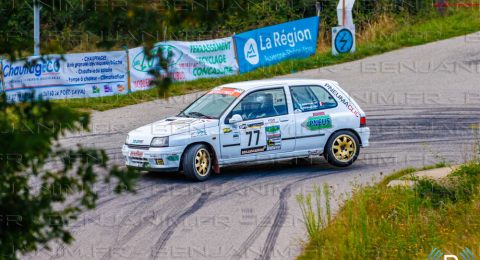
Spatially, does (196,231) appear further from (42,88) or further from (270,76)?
(270,76)

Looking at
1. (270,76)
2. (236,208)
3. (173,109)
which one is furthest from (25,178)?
(270,76)

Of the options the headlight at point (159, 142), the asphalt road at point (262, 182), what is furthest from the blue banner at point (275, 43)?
the headlight at point (159, 142)

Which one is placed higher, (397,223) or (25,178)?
(25,178)

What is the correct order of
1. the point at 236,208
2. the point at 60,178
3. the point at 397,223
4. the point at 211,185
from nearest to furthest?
the point at 60,178 → the point at 397,223 → the point at 236,208 → the point at 211,185

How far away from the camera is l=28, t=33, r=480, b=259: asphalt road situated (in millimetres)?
10594

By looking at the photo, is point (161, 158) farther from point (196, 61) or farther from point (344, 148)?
point (196, 61)

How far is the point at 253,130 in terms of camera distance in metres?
14.0

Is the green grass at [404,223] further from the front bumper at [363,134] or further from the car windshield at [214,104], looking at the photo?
the car windshield at [214,104]

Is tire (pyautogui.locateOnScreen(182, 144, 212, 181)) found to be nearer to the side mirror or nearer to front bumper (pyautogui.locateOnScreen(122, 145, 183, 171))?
front bumper (pyautogui.locateOnScreen(122, 145, 183, 171))

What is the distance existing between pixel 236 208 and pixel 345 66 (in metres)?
14.4

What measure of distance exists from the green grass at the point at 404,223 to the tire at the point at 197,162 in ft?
7.96

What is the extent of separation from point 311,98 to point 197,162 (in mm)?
2410

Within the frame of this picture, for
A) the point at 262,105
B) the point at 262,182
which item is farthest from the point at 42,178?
the point at 262,105

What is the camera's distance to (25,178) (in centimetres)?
450
